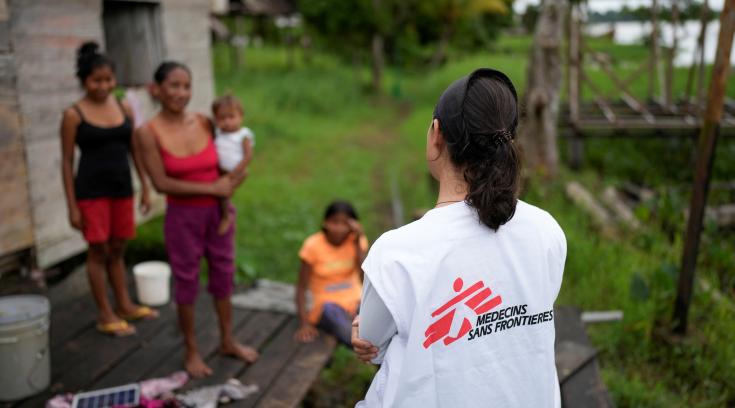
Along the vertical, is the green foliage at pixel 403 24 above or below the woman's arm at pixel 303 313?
above

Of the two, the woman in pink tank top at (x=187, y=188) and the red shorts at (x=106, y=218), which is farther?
the red shorts at (x=106, y=218)

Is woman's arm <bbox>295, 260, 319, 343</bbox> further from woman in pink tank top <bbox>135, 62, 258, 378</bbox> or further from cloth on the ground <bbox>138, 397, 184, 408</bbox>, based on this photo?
cloth on the ground <bbox>138, 397, 184, 408</bbox>

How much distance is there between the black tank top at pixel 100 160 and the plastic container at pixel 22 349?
2.46 ft

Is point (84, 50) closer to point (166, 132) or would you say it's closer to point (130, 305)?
point (166, 132)

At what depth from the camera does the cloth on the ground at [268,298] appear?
181 inches

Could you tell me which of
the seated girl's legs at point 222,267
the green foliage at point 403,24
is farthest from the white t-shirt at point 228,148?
the green foliage at point 403,24

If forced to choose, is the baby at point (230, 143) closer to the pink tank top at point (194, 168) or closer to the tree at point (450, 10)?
the pink tank top at point (194, 168)

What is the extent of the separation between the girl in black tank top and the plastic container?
579mm

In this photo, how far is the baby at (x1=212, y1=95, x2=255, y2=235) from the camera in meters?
3.51

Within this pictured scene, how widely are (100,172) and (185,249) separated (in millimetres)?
874

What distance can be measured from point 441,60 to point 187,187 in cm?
2300

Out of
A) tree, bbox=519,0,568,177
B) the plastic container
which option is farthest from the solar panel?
tree, bbox=519,0,568,177

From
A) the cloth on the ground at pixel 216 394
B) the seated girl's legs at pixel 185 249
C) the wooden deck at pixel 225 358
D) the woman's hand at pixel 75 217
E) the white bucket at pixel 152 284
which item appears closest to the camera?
the cloth on the ground at pixel 216 394

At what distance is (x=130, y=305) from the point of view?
438 cm
